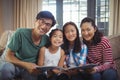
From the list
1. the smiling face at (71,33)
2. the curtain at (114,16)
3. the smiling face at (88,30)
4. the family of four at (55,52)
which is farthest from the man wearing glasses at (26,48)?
the curtain at (114,16)

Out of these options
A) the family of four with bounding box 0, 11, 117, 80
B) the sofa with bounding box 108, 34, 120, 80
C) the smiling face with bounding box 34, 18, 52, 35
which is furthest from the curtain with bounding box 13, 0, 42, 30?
the smiling face with bounding box 34, 18, 52, 35

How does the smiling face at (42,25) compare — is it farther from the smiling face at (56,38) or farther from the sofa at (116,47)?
the sofa at (116,47)

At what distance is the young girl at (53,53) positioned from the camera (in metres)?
→ 2.11

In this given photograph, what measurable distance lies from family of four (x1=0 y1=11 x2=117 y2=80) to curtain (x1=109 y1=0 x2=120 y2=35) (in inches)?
79.8

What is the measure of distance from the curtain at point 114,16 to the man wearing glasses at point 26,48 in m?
2.33

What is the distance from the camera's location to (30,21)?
4457mm

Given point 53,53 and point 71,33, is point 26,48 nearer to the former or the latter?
point 53,53

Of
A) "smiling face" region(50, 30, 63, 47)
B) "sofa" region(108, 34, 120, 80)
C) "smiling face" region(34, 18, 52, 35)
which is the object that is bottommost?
"sofa" region(108, 34, 120, 80)

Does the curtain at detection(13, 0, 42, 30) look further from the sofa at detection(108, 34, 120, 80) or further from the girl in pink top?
the girl in pink top

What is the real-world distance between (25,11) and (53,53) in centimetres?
244

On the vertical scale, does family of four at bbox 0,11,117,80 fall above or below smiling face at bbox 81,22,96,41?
below

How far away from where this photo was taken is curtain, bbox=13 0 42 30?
14.5ft

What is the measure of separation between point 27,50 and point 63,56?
36 cm

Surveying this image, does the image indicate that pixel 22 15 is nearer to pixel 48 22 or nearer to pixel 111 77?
pixel 48 22
